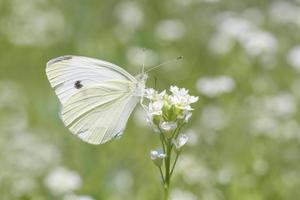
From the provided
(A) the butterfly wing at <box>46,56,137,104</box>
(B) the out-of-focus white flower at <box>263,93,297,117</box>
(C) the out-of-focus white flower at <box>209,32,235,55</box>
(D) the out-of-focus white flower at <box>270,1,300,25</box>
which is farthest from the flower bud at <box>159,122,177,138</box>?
(D) the out-of-focus white flower at <box>270,1,300,25</box>

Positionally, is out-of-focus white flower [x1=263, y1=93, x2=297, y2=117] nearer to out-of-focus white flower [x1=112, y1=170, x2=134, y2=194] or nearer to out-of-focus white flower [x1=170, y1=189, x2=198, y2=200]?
out-of-focus white flower [x1=112, y1=170, x2=134, y2=194]

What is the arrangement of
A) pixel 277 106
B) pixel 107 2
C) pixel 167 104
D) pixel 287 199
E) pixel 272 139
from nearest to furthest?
pixel 167 104, pixel 287 199, pixel 272 139, pixel 277 106, pixel 107 2

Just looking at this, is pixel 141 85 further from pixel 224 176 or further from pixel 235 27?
pixel 235 27

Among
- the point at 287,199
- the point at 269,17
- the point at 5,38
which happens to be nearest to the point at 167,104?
the point at 287,199

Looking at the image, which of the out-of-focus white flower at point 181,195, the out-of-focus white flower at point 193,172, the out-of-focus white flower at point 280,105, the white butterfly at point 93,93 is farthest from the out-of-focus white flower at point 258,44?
the white butterfly at point 93,93

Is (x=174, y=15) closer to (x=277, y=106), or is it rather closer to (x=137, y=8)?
(x=137, y=8)

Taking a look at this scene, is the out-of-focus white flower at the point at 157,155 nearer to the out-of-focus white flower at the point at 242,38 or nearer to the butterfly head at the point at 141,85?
the butterfly head at the point at 141,85
